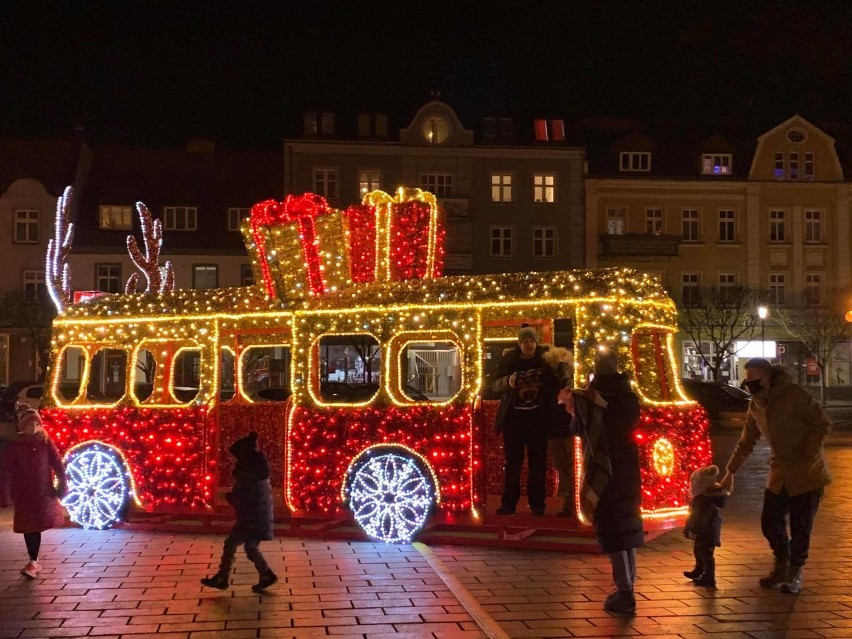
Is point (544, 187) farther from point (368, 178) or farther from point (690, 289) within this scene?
point (690, 289)

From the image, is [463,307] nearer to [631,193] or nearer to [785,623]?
[785,623]

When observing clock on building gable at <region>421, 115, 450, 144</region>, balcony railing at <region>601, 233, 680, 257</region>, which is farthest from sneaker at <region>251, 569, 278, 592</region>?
balcony railing at <region>601, 233, 680, 257</region>

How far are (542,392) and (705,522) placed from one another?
84.3 inches

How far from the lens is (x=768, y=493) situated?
7934mm

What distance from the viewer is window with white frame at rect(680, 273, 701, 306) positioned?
4472cm

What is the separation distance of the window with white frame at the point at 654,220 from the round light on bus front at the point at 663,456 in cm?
3784

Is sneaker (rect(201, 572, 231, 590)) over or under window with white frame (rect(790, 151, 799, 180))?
under

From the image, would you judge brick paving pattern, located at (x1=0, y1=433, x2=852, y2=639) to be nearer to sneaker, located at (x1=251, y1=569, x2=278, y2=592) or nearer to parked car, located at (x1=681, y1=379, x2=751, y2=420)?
sneaker, located at (x1=251, y1=569, x2=278, y2=592)

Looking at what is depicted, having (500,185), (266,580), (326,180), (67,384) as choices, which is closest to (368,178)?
(326,180)

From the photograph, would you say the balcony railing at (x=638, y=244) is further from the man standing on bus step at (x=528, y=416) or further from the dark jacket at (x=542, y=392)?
the man standing on bus step at (x=528, y=416)

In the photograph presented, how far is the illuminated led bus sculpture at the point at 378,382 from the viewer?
9.20 metres

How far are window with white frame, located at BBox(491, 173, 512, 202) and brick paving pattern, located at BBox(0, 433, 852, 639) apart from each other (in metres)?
35.0

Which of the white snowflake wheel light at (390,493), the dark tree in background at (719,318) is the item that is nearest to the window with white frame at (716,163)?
the dark tree in background at (719,318)

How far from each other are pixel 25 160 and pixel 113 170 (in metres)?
3.71
